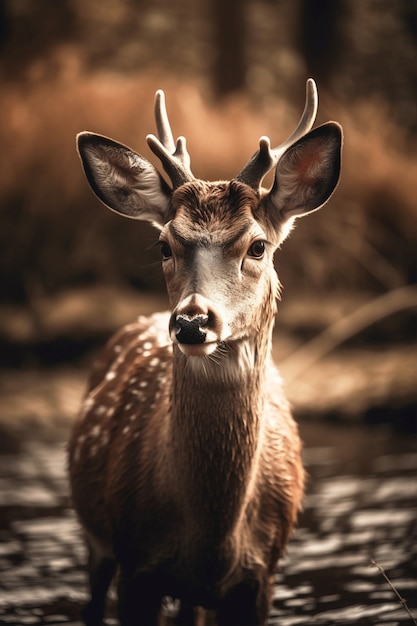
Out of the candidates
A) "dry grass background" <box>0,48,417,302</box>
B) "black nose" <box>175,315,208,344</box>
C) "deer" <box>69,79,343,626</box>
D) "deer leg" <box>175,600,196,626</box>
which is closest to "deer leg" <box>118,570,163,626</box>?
"deer" <box>69,79,343,626</box>

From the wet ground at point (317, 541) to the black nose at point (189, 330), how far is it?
211 cm

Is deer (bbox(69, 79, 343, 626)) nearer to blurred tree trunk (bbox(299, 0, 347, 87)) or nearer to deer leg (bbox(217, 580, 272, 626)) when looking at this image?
deer leg (bbox(217, 580, 272, 626))

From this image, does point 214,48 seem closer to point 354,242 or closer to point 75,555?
point 354,242

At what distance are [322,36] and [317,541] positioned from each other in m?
9.15

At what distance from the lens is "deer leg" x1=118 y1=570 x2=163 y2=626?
4465 millimetres

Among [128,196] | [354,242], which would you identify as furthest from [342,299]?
[128,196]

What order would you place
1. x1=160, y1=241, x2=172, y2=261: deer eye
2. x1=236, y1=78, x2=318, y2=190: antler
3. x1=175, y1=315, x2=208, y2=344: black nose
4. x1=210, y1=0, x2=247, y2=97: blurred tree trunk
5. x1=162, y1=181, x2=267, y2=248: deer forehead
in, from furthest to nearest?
1. x1=210, y1=0, x2=247, y2=97: blurred tree trunk
2. x1=236, y1=78, x2=318, y2=190: antler
3. x1=160, y1=241, x2=172, y2=261: deer eye
4. x1=162, y1=181, x2=267, y2=248: deer forehead
5. x1=175, y1=315, x2=208, y2=344: black nose

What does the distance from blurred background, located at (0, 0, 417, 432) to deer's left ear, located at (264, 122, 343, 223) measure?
17.5ft

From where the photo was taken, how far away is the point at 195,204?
165 inches

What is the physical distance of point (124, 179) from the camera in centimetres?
454

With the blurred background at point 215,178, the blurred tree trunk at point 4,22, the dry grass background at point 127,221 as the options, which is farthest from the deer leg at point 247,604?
the blurred tree trunk at point 4,22

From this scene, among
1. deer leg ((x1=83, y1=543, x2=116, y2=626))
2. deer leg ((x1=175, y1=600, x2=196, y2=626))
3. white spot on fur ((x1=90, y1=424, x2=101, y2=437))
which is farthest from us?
deer leg ((x1=83, y1=543, x2=116, y2=626))

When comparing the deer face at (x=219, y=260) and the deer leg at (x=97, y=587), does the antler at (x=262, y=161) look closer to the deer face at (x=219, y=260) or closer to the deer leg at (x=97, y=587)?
the deer face at (x=219, y=260)

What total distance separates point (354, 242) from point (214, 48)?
13.4 feet
